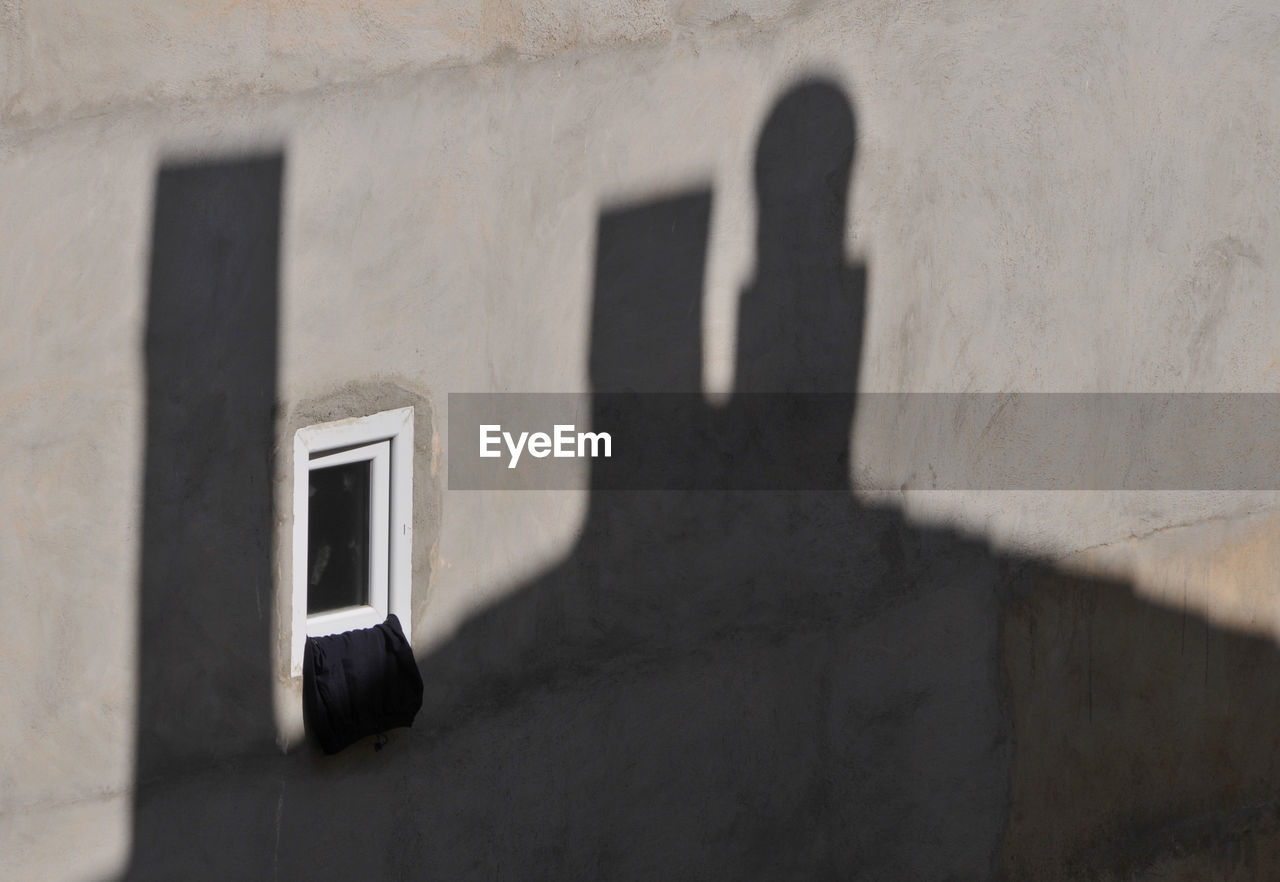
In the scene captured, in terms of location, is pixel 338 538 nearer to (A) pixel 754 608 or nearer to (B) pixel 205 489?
(B) pixel 205 489

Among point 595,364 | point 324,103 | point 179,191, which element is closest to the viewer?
point 179,191

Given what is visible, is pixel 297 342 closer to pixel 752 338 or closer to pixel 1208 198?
pixel 752 338

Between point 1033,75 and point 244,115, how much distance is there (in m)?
2.62

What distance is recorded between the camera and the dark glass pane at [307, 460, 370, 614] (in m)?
3.80

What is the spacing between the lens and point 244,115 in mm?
3572

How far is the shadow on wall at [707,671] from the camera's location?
3.54 metres

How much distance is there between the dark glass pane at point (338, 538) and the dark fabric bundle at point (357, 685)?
13 cm

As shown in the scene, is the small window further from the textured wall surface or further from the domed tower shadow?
the domed tower shadow

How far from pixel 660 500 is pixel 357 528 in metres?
0.96

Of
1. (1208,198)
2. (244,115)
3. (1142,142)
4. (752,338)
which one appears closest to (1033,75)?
(1142,142)
